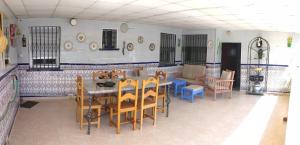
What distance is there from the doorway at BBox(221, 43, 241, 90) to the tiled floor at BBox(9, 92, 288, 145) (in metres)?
2.56

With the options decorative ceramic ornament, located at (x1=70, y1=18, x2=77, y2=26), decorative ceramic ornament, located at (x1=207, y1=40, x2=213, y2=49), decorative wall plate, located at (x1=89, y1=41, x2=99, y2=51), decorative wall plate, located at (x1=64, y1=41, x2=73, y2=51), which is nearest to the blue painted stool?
decorative ceramic ornament, located at (x1=207, y1=40, x2=213, y2=49)

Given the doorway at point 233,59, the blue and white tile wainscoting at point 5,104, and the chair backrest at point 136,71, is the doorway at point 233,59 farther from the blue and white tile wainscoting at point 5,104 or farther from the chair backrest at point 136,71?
the blue and white tile wainscoting at point 5,104

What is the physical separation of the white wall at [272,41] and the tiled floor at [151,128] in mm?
2562

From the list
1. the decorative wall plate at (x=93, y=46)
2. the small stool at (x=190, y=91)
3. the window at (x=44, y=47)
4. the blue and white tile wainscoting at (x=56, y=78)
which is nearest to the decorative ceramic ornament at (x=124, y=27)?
the decorative wall plate at (x=93, y=46)

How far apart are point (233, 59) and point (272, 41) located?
4.57ft

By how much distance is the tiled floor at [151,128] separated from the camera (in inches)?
161

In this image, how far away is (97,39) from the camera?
720cm

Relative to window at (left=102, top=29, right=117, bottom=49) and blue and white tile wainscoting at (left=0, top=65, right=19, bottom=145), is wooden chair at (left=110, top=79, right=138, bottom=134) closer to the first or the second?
blue and white tile wainscoting at (left=0, top=65, right=19, bottom=145)

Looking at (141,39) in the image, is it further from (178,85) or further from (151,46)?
(178,85)

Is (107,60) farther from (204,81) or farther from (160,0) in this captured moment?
(160,0)

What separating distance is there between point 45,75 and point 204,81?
482 centimetres

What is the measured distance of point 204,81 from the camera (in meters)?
8.02

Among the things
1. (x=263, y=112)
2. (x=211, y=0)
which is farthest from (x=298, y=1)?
(x=263, y=112)

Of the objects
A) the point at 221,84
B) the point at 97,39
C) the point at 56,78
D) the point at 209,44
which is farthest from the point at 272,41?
the point at 56,78
